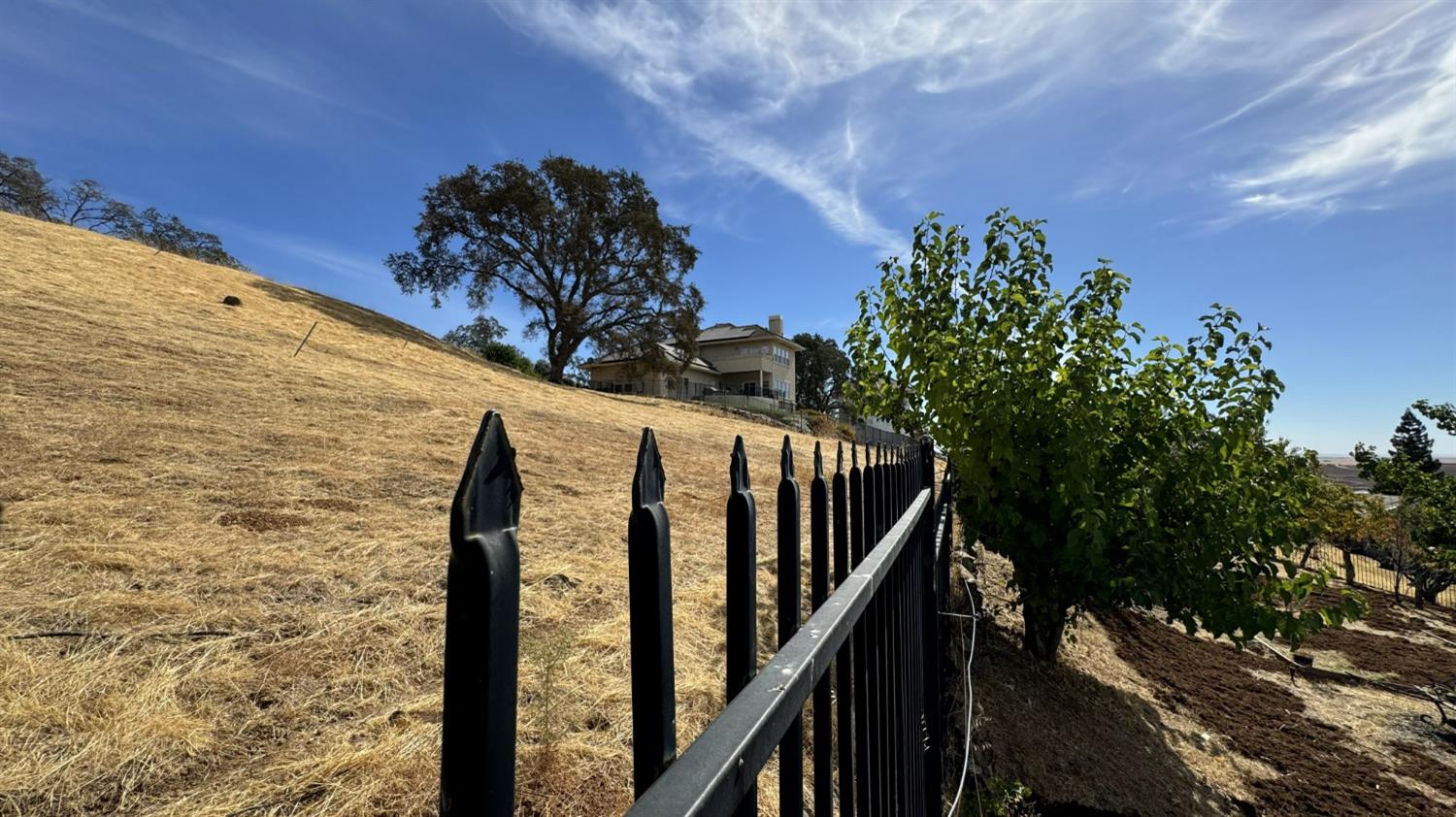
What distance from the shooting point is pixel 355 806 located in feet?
6.67

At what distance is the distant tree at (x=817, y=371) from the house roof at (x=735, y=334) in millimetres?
4460

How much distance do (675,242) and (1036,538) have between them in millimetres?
27387

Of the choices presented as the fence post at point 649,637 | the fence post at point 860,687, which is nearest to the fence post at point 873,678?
the fence post at point 860,687

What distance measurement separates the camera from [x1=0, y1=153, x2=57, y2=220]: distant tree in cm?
2812

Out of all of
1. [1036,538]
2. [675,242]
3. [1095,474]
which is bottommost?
[1036,538]

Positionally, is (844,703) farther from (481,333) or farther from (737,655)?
(481,333)

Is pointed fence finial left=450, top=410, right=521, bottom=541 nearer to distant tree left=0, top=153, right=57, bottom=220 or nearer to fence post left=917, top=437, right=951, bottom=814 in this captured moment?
fence post left=917, top=437, right=951, bottom=814

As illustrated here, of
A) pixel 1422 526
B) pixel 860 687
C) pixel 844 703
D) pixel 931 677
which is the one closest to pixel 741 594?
pixel 844 703

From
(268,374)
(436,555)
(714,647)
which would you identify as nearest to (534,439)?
(268,374)

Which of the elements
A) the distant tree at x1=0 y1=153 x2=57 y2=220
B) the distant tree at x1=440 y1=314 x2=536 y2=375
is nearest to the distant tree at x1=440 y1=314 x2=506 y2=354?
the distant tree at x1=440 y1=314 x2=536 y2=375

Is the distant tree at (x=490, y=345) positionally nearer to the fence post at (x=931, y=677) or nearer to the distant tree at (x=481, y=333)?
the distant tree at (x=481, y=333)

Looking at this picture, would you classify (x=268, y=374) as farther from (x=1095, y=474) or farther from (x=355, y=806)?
(x=1095, y=474)

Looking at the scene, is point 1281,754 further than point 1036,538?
Yes

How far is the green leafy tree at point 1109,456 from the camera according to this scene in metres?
4.40
